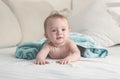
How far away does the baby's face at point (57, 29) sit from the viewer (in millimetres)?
1361

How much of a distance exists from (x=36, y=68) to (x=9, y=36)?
0.79m

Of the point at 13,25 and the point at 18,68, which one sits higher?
the point at 13,25

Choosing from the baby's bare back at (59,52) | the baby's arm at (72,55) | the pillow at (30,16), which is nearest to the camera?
the baby's arm at (72,55)

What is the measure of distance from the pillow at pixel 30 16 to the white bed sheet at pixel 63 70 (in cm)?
75

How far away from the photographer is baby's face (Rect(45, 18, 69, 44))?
4.47 ft

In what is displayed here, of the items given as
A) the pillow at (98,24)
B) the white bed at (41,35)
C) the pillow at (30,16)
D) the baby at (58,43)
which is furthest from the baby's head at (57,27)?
the pillow at (30,16)

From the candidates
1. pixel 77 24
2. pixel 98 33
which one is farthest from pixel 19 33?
pixel 98 33

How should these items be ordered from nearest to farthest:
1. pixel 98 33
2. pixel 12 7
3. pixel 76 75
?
pixel 76 75
pixel 98 33
pixel 12 7

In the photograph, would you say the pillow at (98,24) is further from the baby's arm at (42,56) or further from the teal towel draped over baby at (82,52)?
the baby's arm at (42,56)

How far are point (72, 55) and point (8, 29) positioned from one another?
0.73m

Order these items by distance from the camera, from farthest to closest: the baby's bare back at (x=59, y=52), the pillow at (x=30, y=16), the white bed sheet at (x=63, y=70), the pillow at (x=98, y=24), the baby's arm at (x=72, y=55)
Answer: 1. the pillow at (x=30, y=16)
2. the pillow at (x=98, y=24)
3. the baby's bare back at (x=59, y=52)
4. the baby's arm at (x=72, y=55)
5. the white bed sheet at (x=63, y=70)

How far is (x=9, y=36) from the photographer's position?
6.35 ft

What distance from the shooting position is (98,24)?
189 centimetres

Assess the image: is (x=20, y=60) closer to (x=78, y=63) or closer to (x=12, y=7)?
(x=78, y=63)
